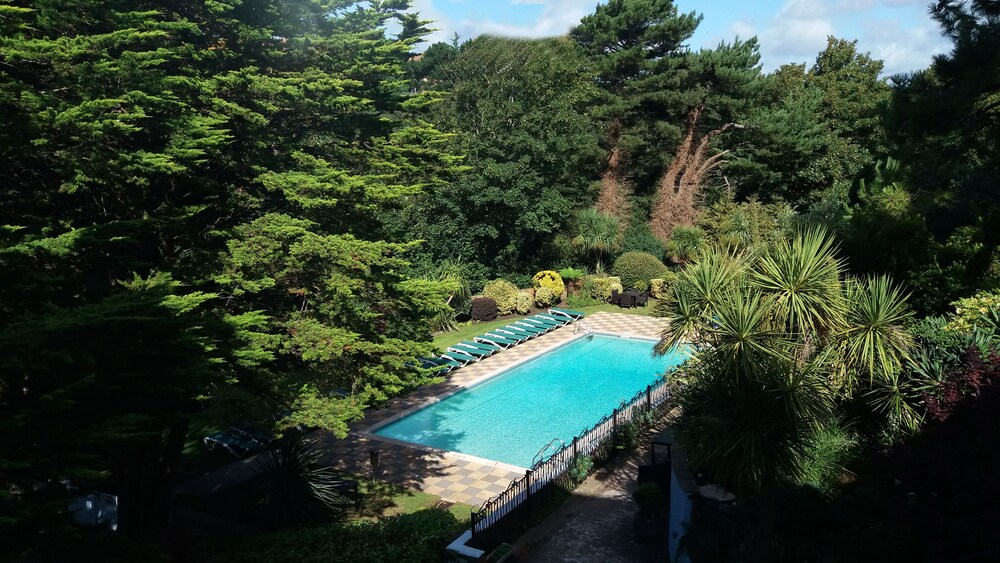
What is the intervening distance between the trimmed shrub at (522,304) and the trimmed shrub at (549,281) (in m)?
1.11

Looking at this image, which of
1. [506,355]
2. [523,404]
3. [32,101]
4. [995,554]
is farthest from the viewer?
[506,355]

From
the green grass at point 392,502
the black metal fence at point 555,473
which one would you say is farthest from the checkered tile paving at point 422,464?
the black metal fence at point 555,473

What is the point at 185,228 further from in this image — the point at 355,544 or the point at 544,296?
the point at 544,296

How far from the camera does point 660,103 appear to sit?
37.2m

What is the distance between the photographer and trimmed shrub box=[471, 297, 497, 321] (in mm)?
28109

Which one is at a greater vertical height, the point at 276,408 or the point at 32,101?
the point at 32,101

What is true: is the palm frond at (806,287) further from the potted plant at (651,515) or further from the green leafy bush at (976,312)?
the potted plant at (651,515)

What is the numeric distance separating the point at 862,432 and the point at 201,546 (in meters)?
10.4

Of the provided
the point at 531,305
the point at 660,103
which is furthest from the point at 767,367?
the point at 660,103

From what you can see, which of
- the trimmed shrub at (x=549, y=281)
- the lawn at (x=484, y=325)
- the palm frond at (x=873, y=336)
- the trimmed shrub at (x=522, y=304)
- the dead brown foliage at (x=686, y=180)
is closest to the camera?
the palm frond at (x=873, y=336)

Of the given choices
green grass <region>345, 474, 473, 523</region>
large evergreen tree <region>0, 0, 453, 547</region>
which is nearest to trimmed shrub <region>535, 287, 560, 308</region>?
large evergreen tree <region>0, 0, 453, 547</region>

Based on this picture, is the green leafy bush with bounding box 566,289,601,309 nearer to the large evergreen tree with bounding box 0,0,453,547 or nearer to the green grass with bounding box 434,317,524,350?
the green grass with bounding box 434,317,524,350

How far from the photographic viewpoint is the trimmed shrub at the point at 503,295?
94.9 ft

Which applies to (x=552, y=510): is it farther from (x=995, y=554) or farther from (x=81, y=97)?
(x=81, y=97)
